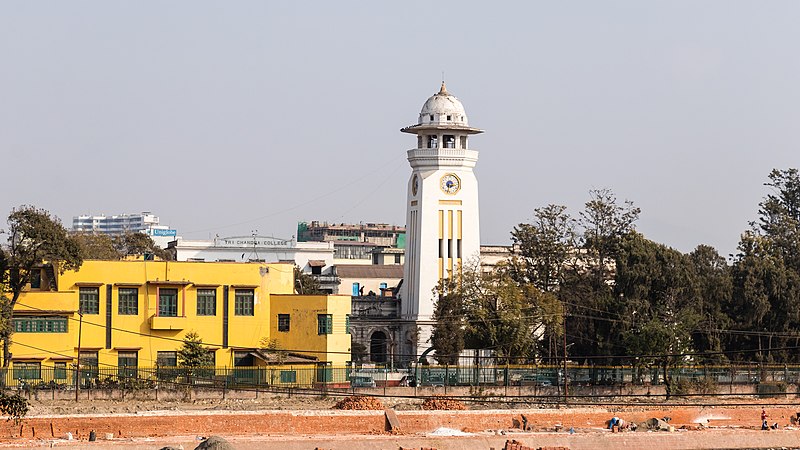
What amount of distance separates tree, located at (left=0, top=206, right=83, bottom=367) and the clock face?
2747cm

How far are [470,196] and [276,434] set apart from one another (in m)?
35.9

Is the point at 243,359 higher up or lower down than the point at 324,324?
lower down

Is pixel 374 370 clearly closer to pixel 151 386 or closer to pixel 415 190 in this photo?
pixel 151 386

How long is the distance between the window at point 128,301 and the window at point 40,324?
2.84 m

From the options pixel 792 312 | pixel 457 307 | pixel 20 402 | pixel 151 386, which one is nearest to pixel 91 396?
pixel 151 386

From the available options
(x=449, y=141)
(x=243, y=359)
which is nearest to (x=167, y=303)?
(x=243, y=359)

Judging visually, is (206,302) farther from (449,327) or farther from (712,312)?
(712,312)

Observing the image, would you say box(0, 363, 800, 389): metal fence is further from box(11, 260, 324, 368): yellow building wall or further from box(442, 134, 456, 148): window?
box(442, 134, 456, 148): window

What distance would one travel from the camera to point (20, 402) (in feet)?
119

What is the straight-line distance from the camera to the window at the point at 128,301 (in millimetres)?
71875

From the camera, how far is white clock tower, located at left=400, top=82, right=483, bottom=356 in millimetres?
91062

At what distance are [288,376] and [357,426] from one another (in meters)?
11.5

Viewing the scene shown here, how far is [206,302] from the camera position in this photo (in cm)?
7312

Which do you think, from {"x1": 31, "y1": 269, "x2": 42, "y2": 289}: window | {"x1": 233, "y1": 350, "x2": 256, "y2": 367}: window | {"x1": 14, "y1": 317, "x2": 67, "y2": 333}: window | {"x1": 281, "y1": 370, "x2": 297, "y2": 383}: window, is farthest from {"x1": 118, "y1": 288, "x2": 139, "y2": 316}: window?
{"x1": 281, "y1": 370, "x2": 297, "y2": 383}: window
